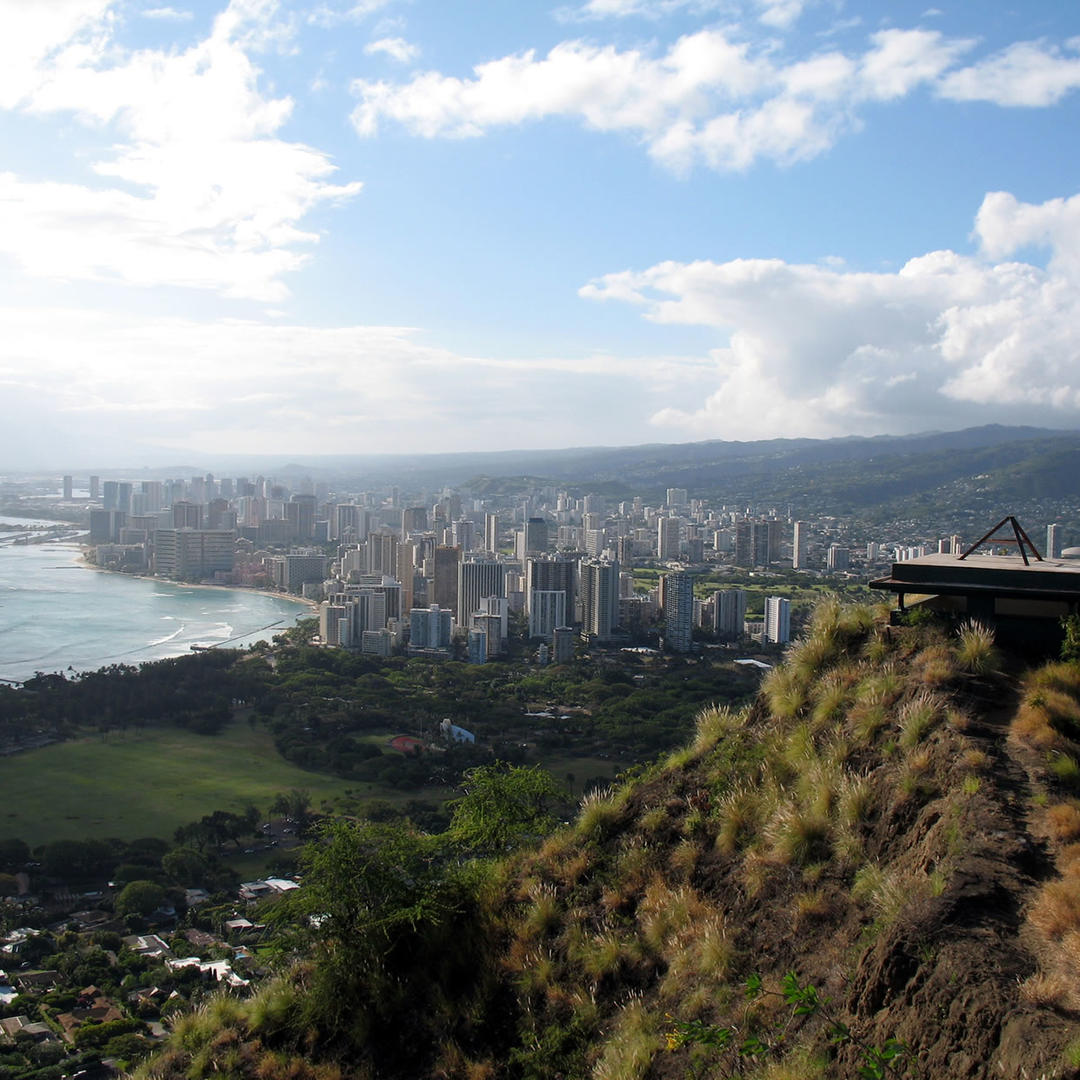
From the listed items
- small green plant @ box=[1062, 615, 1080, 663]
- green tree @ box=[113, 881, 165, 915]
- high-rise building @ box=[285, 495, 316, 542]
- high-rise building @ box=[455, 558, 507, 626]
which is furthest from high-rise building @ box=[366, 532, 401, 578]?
small green plant @ box=[1062, 615, 1080, 663]

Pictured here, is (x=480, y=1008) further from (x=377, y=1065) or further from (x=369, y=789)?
(x=369, y=789)

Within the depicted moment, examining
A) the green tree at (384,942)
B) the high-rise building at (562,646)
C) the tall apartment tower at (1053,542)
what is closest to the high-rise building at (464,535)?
the high-rise building at (562,646)

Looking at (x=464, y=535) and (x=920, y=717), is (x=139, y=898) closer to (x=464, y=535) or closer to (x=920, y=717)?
(x=920, y=717)

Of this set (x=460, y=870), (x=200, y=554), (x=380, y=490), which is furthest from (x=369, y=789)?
(x=380, y=490)

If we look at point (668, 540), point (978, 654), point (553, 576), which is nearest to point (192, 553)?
point (553, 576)

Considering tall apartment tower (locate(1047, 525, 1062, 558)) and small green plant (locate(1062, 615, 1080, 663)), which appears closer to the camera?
small green plant (locate(1062, 615, 1080, 663))

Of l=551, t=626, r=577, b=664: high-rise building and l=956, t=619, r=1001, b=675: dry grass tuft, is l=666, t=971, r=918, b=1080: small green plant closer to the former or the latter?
l=956, t=619, r=1001, b=675: dry grass tuft
